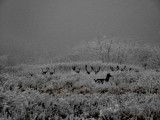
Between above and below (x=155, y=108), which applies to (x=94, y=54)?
above

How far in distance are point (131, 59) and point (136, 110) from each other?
2445 inches

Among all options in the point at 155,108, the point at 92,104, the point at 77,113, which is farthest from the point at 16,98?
the point at 155,108

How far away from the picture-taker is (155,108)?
5.96m

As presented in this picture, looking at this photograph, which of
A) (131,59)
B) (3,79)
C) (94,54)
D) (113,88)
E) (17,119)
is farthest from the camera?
(94,54)

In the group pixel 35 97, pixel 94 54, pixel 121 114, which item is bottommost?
pixel 121 114

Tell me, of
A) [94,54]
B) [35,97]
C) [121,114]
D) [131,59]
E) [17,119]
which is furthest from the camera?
[94,54]

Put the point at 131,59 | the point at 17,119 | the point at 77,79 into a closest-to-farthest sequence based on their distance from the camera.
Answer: the point at 17,119, the point at 77,79, the point at 131,59

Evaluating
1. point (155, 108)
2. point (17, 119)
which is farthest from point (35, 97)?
point (155, 108)

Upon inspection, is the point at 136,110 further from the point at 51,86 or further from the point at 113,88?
the point at 51,86

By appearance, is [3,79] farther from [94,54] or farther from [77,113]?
[94,54]

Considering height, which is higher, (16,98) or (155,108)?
(16,98)

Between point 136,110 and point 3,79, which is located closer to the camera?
point 136,110

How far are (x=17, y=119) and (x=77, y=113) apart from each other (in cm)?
172

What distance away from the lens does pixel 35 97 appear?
662cm
